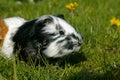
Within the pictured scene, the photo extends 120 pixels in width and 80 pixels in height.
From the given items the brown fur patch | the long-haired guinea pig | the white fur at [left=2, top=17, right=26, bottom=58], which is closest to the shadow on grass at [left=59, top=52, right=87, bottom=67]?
the long-haired guinea pig

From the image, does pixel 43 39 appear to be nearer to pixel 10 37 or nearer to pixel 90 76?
pixel 10 37

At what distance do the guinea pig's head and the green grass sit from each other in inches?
7.9

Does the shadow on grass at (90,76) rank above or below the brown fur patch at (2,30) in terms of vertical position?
below

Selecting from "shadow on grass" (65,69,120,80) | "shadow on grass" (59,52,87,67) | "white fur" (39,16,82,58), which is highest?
"white fur" (39,16,82,58)

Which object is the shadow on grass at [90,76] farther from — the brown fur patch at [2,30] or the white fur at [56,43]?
the brown fur patch at [2,30]

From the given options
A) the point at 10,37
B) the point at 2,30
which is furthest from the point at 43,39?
the point at 2,30

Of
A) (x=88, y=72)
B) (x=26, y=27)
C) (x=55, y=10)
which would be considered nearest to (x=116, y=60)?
(x=88, y=72)

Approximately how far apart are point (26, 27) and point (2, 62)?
571 mm

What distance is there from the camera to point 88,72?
517cm

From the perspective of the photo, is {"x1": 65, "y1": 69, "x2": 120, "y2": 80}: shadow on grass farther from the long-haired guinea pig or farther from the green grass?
the long-haired guinea pig

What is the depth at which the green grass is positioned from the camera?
198 inches

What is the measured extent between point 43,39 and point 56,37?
166 millimetres

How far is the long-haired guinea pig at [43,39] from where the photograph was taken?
5203 mm

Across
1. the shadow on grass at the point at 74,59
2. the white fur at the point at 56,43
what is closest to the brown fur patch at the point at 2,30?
the white fur at the point at 56,43
